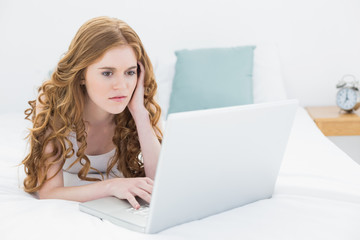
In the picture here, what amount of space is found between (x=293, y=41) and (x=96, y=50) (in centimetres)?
197

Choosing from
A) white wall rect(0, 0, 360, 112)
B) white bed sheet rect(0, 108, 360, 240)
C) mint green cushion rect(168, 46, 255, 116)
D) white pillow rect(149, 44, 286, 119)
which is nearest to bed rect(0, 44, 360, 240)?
white bed sheet rect(0, 108, 360, 240)

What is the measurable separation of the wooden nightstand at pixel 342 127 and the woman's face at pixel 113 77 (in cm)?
151

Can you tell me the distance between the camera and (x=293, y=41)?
10.1ft

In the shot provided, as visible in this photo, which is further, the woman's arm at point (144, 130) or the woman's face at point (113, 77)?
the woman's arm at point (144, 130)

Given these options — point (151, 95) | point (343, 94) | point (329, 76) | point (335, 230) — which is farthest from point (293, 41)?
point (335, 230)

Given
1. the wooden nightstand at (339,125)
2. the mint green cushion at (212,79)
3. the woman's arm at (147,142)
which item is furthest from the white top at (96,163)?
the wooden nightstand at (339,125)

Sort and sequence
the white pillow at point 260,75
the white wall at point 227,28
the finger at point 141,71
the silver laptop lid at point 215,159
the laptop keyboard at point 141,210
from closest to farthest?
the silver laptop lid at point 215,159 → the laptop keyboard at point 141,210 → the finger at point 141,71 → the white pillow at point 260,75 → the white wall at point 227,28

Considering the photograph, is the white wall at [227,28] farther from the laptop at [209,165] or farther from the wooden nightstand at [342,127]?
the laptop at [209,165]

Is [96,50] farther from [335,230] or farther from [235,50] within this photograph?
[235,50]

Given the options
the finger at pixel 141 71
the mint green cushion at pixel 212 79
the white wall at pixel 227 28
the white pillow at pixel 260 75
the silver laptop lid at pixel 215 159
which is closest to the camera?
the silver laptop lid at pixel 215 159

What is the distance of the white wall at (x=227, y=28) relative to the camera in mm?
3051

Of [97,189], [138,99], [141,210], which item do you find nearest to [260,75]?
[138,99]

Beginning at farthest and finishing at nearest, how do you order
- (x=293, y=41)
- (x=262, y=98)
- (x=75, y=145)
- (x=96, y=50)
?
(x=293, y=41) < (x=262, y=98) < (x=75, y=145) < (x=96, y=50)

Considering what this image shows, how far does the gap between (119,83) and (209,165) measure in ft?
1.69
